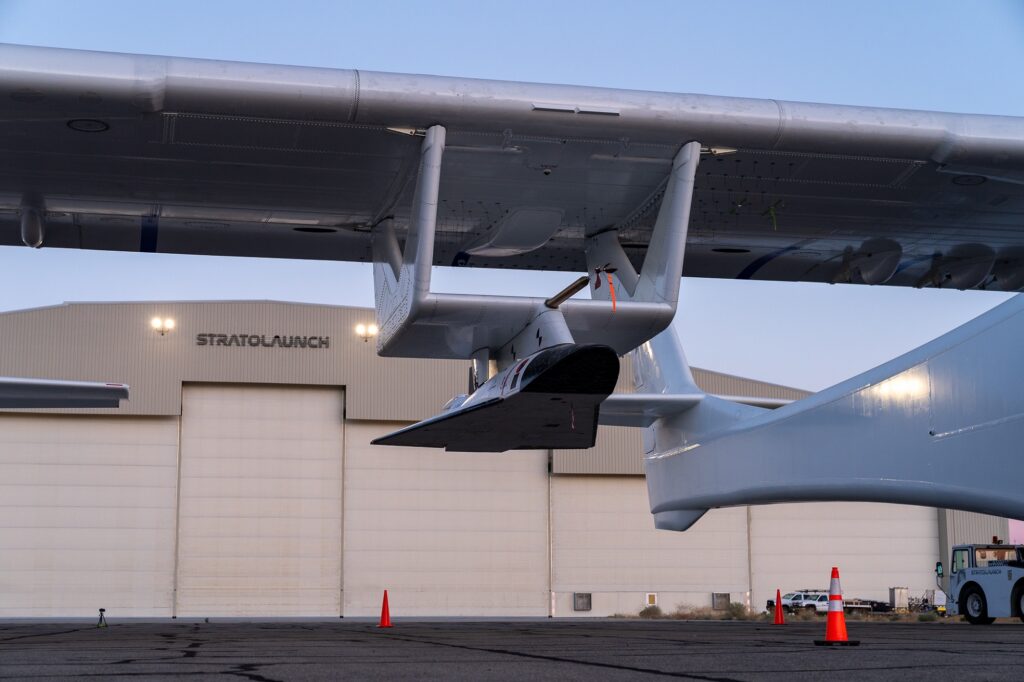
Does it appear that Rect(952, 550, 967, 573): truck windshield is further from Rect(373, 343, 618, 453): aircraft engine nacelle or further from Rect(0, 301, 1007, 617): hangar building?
Rect(0, 301, 1007, 617): hangar building

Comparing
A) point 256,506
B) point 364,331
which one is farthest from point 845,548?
point 256,506

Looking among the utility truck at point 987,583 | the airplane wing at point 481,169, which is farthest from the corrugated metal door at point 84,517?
the utility truck at point 987,583

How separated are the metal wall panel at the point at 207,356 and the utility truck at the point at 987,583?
15668 mm

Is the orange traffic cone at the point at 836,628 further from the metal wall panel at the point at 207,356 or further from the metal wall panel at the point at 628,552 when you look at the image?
the metal wall panel at the point at 628,552

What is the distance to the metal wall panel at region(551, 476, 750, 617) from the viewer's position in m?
33.3

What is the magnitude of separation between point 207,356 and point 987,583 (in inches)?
832

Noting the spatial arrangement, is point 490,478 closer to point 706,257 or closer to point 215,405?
point 215,405

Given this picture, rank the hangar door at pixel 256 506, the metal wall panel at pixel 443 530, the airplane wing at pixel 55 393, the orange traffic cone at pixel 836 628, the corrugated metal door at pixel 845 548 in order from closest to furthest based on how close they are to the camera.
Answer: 1. the orange traffic cone at pixel 836 628
2. the airplane wing at pixel 55 393
3. the hangar door at pixel 256 506
4. the metal wall panel at pixel 443 530
5. the corrugated metal door at pixel 845 548

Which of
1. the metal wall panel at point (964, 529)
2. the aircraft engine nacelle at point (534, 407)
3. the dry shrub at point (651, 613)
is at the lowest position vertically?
the dry shrub at point (651, 613)

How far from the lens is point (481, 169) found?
1365cm

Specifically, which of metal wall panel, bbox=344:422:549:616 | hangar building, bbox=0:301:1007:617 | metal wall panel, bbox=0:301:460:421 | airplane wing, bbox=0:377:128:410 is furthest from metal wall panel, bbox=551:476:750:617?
airplane wing, bbox=0:377:128:410

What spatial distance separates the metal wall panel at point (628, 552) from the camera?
33.3 metres

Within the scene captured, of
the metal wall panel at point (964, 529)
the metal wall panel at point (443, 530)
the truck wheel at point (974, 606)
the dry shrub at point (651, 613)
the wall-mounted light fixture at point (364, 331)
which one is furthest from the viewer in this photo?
the metal wall panel at point (964, 529)

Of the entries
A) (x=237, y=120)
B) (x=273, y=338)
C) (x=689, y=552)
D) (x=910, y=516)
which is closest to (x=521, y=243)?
→ (x=237, y=120)
